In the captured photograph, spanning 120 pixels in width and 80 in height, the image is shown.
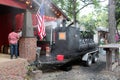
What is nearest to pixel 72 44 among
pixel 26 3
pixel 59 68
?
pixel 59 68

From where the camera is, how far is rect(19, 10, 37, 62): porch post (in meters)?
8.84

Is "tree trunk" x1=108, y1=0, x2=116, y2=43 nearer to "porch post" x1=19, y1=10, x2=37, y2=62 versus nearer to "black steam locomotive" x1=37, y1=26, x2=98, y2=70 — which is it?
"black steam locomotive" x1=37, y1=26, x2=98, y2=70

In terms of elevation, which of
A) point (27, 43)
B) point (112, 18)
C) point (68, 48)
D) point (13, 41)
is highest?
point (112, 18)

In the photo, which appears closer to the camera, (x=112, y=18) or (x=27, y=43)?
(x=27, y=43)

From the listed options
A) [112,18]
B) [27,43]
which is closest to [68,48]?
[27,43]

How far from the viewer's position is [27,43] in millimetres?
8875

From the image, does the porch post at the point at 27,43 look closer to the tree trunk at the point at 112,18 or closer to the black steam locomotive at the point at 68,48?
the black steam locomotive at the point at 68,48

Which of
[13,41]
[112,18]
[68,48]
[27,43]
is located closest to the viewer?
[13,41]

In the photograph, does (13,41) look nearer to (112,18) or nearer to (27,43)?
(27,43)

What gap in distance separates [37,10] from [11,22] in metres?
3.06

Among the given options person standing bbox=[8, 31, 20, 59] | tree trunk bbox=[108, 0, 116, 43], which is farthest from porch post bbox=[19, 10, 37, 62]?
tree trunk bbox=[108, 0, 116, 43]

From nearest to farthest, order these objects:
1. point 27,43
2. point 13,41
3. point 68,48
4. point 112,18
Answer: point 13,41, point 27,43, point 68,48, point 112,18

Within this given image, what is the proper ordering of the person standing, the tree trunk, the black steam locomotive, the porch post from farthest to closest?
the tree trunk
the black steam locomotive
the porch post
the person standing

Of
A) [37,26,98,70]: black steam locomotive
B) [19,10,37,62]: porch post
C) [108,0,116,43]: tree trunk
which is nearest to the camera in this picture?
[19,10,37,62]: porch post
